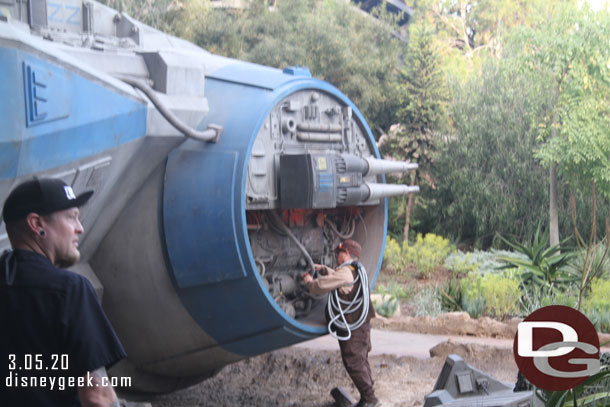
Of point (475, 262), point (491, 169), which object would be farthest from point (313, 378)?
point (491, 169)

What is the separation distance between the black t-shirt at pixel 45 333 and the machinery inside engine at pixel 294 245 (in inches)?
108

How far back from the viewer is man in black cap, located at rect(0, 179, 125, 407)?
2.01 m

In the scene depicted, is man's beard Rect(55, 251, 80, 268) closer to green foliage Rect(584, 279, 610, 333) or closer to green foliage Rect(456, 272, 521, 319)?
green foliage Rect(584, 279, 610, 333)

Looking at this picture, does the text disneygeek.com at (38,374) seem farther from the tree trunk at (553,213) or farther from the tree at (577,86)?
the tree trunk at (553,213)

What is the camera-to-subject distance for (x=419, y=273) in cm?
1179

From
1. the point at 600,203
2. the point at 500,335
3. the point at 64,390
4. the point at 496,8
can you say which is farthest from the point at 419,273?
the point at 496,8

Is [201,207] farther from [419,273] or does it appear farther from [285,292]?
[419,273]

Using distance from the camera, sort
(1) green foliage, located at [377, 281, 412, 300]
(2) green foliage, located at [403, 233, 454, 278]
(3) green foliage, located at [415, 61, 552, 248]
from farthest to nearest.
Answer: (3) green foliage, located at [415, 61, 552, 248] < (2) green foliage, located at [403, 233, 454, 278] < (1) green foliage, located at [377, 281, 412, 300]

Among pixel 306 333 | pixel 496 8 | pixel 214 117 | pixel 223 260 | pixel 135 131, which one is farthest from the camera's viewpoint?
pixel 496 8

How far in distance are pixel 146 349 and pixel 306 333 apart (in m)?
1.13

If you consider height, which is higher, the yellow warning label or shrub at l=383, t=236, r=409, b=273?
the yellow warning label

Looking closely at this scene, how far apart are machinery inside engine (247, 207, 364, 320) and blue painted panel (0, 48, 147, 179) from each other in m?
1.38
